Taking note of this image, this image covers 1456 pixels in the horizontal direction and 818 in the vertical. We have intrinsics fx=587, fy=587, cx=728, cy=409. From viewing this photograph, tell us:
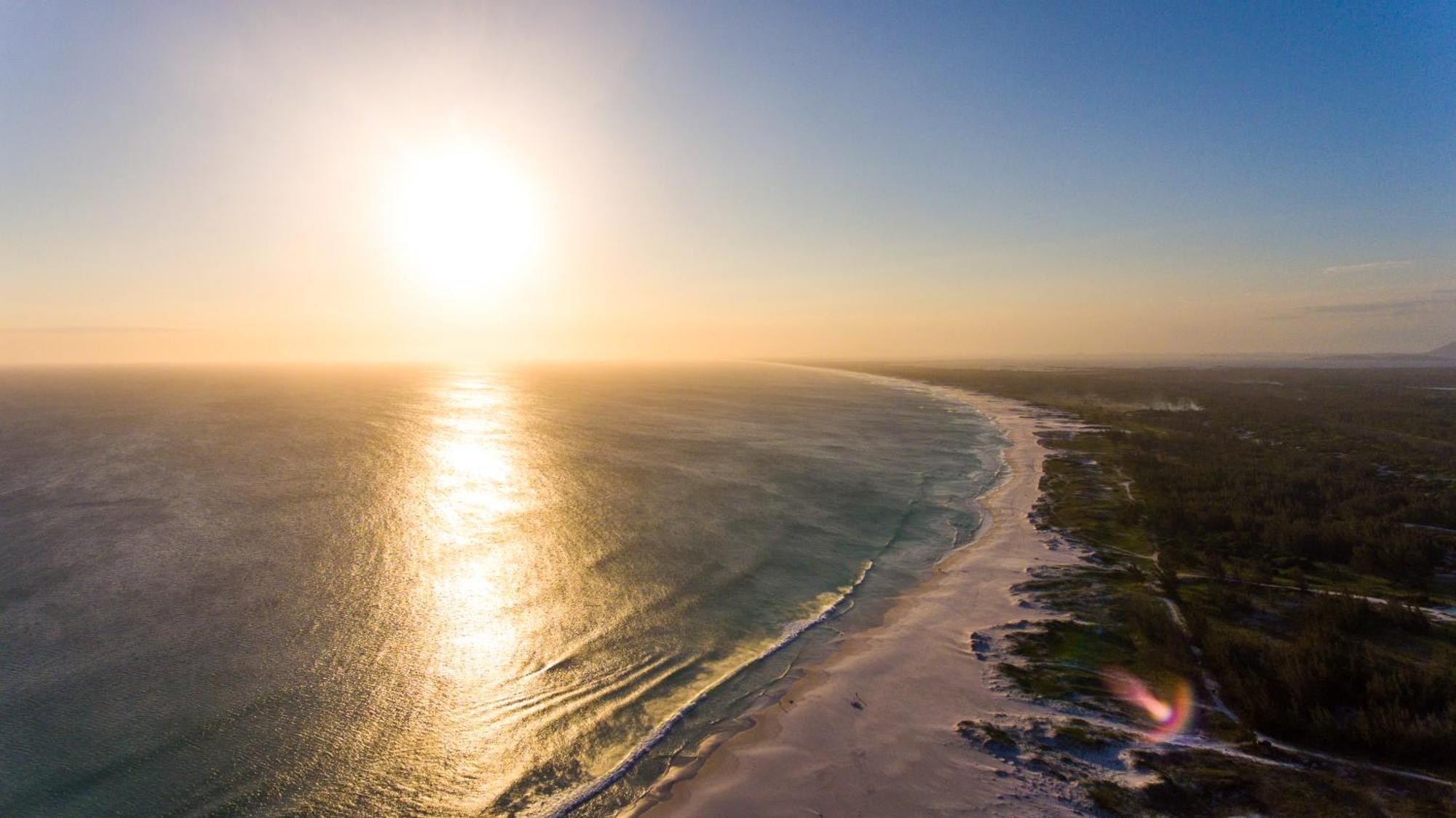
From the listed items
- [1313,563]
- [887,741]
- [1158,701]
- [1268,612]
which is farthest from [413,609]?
[1313,563]

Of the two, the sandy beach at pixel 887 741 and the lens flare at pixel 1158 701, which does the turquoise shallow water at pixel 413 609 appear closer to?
the sandy beach at pixel 887 741

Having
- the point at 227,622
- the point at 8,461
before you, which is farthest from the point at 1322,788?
the point at 8,461

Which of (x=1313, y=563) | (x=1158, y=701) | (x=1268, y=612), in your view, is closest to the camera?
(x=1158, y=701)

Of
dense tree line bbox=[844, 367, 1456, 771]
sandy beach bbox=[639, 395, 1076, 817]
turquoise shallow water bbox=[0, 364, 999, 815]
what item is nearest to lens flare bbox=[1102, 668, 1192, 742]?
dense tree line bbox=[844, 367, 1456, 771]

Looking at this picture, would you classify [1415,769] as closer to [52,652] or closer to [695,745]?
[695,745]

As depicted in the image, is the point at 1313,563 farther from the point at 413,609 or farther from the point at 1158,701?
the point at 413,609
